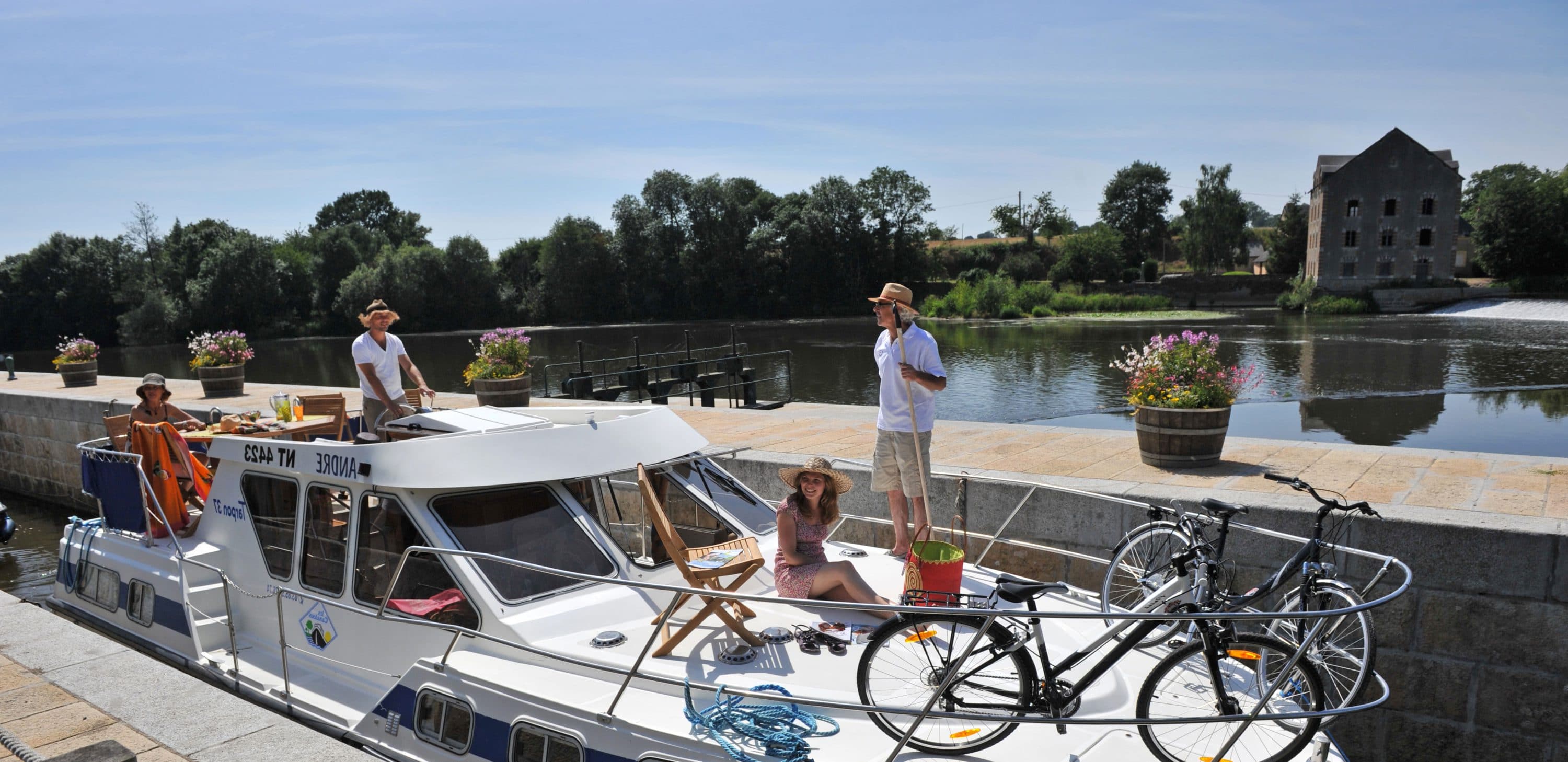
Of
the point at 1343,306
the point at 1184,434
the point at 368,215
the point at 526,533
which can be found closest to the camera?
the point at 526,533

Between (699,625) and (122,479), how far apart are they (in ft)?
17.2

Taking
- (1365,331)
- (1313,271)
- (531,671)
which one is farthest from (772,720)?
(1313,271)

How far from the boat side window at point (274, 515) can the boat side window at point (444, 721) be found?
168 centimetres

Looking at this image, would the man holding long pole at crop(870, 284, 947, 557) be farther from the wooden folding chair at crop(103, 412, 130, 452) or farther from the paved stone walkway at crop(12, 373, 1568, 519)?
the wooden folding chair at crop(103, 412, 130, 452)

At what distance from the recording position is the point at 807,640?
4.67 m

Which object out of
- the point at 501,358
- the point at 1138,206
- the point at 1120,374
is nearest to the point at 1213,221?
the point at 1138,206

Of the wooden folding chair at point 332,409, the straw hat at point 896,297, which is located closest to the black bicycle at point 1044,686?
the straw hat at point 896,297

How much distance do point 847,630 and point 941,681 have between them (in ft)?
3.70

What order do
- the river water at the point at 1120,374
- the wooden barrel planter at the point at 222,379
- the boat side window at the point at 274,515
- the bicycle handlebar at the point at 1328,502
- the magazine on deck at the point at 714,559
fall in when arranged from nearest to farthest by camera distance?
the bicycle handlebar at the point at 1328,502
the magazine on deck at the point at 714,559
the boat side window at the point at 274,515
the wooden barrel planter at the point at 222,379
the river water at the point at 1120,374

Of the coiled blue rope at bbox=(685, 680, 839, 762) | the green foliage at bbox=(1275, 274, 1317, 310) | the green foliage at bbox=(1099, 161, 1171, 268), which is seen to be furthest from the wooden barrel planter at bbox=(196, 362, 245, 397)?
the green foliage at bbox=(1099, 161, 1171, 268)

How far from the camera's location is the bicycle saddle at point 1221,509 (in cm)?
479

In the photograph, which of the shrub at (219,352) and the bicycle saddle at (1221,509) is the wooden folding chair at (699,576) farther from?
the shrub at (219,352)

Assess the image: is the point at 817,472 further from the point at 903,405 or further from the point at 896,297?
the point at 896,297

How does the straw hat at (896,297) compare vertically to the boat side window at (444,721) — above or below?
above
